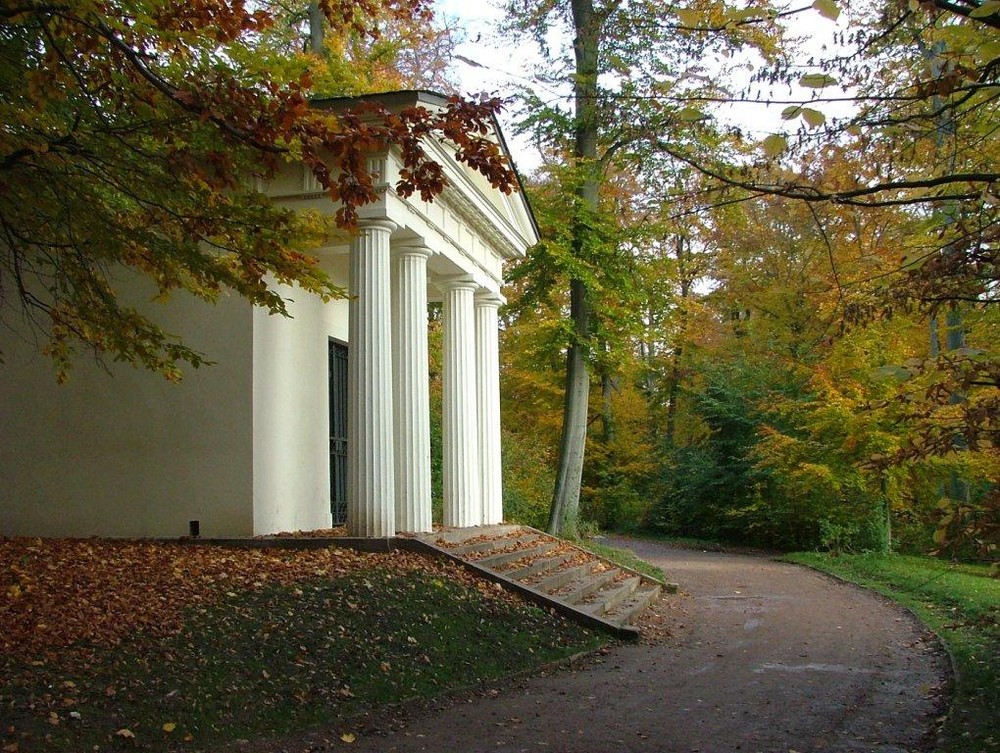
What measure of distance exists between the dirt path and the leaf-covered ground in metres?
0.55

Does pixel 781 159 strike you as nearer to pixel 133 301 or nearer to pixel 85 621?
pixel 85 621

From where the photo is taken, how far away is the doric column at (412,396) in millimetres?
12305

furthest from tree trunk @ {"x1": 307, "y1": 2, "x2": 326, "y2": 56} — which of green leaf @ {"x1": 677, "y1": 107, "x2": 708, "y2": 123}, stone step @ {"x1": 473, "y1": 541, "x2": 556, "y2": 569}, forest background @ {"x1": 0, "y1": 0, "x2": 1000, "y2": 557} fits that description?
green leaf @ {"x1": 677, "y1": 107, "x2": 708, "y2": 123}

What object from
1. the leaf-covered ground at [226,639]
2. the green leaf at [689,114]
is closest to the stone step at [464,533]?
the leaf-covered ground at [226,639]

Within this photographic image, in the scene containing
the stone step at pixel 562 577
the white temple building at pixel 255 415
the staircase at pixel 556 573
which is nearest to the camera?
the staircase at pixel 556 573

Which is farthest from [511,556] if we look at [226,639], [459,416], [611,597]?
[226,639]

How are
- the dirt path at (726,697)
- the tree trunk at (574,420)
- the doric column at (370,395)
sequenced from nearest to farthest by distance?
the dirt path at (726,697)
the doric column at (370,395)
the tree trunk at (574,420)

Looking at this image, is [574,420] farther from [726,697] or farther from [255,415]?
[726,697]

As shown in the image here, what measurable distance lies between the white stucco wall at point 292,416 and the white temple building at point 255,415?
0.03m

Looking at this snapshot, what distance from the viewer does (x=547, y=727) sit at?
6973 millimetres

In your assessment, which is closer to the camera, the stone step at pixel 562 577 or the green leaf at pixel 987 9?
the green leaf at pixel 987 9

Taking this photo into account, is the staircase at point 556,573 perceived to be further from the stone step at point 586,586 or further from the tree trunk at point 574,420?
the tree trunk at point 574,420

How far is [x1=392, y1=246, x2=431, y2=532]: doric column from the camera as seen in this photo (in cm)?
1230

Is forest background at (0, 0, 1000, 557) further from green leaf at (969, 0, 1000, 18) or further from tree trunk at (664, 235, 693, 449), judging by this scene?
tree trunk at (664, 235, 693, 449)
